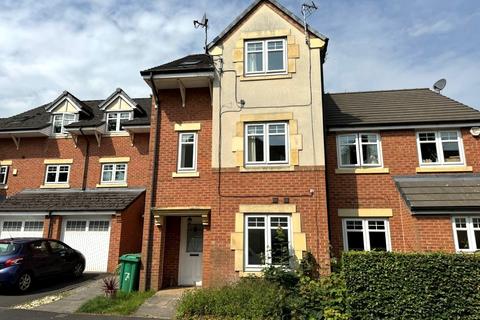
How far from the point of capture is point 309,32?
12008 millimetres

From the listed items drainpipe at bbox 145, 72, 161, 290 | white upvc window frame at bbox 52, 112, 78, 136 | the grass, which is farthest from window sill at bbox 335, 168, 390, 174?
white upvc window frame at bbox 52, 112, 78, 136

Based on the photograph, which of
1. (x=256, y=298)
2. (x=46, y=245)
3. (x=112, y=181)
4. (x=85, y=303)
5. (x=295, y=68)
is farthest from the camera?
(x=112, y=181)

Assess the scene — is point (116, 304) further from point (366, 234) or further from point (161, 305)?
point (366, 234)

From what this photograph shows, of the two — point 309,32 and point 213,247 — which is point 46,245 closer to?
point 213,247

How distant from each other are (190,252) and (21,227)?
9725mm

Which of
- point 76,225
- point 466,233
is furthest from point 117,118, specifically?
point 466,233

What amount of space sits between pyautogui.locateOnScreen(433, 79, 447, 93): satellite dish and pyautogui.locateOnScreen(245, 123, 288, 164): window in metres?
8.52

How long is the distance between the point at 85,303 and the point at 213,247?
3.89 m

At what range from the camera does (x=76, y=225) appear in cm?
1634

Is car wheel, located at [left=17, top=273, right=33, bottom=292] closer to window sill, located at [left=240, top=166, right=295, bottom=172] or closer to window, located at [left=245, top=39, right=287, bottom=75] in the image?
window sill, located at [left=240, top=166, right=295, bottom=172]

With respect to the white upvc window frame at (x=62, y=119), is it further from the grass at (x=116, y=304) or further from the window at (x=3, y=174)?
the grass at (x=116, y=304)

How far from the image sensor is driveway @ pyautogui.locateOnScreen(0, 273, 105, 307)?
34.8 ft

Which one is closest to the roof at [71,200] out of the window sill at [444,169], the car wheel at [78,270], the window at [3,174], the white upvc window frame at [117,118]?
the window at [3,174]

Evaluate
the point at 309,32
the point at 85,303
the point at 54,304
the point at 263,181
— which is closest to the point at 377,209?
the point at 263,181
